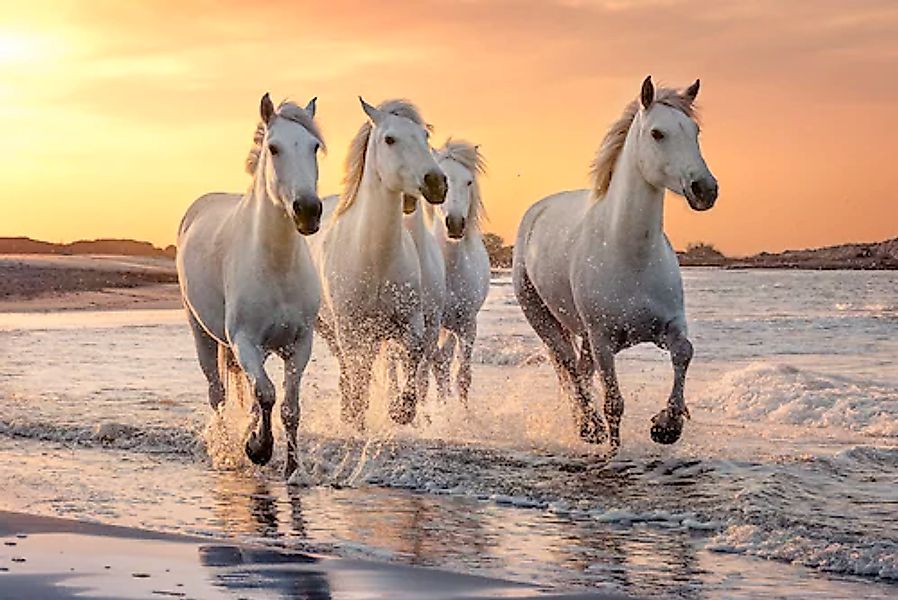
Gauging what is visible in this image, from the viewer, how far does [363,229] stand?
9219 millimetres

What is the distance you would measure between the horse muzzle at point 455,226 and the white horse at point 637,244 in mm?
1338

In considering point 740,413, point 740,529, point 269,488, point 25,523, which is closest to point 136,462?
point 269,488

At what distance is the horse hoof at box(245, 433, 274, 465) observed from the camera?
7742mm

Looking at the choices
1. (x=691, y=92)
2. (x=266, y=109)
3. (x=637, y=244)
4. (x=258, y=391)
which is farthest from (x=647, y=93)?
(x=258, y=391)

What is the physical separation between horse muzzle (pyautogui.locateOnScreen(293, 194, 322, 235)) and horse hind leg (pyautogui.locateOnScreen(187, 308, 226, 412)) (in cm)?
251

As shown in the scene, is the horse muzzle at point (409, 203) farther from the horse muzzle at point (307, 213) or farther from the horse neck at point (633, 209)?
the horse muzzle at point (307, 213)

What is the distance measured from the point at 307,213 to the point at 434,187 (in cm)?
149

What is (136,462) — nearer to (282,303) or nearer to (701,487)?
(282,303)

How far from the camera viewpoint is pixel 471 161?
12.2 metres

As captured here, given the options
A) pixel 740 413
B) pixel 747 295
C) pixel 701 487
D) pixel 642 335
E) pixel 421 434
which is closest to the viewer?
pixel 701 487

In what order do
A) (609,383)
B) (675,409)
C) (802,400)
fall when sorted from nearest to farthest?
(675,409)
(609,383)
(802,400)

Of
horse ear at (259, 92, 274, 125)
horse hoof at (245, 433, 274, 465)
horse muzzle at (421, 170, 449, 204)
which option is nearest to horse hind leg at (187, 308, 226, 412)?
horse hoof at (245, 433, 274, 465)

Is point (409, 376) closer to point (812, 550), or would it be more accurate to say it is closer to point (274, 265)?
point (274, 265)

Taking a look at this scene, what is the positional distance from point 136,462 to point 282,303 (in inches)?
75.5
